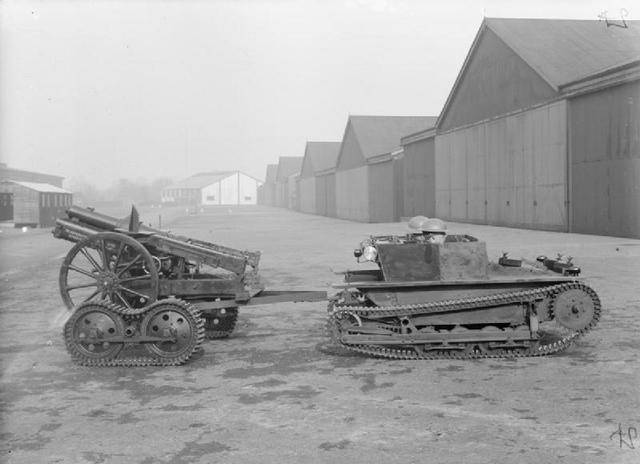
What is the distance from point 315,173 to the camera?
6581 cm

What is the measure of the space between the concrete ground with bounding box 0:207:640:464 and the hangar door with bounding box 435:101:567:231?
15369 mm

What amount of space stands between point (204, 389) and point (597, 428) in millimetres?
3450

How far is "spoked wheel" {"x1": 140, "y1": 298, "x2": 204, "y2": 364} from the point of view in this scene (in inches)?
282

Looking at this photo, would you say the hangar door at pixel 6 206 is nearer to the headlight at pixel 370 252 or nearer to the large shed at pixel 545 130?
the large shed at pixel 545 130

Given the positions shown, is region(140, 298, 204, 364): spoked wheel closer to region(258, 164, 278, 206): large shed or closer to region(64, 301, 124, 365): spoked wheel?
region(64, 301, 124, 365): spoked wheel

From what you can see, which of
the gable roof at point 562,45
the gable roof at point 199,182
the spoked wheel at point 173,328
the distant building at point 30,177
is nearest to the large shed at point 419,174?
the gable roof at point 562,45

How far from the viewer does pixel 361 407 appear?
5547 millimetres

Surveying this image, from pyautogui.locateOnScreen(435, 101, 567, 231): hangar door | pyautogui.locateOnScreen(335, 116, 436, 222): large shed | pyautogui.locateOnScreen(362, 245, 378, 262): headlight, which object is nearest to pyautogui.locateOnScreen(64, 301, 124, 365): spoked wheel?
pyautogui.locateOnScreen(362, 245, 378, 262): headlight

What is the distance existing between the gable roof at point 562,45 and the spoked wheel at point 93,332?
20305 mm

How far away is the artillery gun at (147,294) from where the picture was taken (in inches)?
283

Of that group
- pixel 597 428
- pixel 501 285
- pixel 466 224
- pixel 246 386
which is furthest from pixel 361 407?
pixel 466 224

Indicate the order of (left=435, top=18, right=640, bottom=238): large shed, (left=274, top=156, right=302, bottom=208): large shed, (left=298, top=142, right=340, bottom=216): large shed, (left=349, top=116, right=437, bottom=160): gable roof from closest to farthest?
(left=435, top=18, right=640, bottom=238): large shed
(left=349, top=116, right=437, bottom=160): gable roof
(left=298, top=142, right=340, bottom=216): large shed
(left=274, top=156, right=302, bottom=208): large shed

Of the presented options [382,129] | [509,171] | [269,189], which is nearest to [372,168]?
[382,129]

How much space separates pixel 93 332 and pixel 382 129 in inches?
1757
